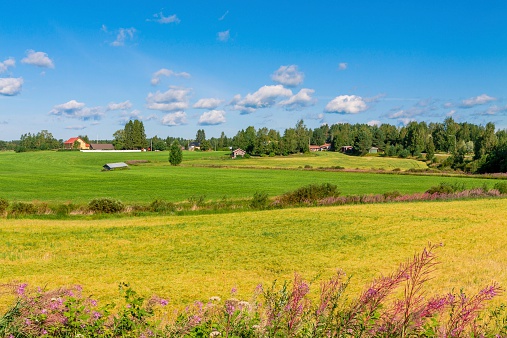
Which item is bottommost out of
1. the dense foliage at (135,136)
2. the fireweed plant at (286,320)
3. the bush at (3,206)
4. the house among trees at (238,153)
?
the bush at (3,206)

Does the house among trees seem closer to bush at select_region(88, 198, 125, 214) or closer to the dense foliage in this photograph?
the dense foliage

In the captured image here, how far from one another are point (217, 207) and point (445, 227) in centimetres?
2027

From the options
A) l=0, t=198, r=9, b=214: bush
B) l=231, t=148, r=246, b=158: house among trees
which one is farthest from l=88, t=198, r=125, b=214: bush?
l=231, t=148, r=246, b=158: house among trees

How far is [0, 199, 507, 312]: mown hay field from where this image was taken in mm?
13086

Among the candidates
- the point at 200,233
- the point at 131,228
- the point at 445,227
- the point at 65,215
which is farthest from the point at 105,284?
the point at 65,215

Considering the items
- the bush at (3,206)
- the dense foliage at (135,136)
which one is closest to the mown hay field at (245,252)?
the bush at (3,206)

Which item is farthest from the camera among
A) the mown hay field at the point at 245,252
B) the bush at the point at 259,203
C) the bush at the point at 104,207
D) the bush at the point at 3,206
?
the bush at the point at 259,203

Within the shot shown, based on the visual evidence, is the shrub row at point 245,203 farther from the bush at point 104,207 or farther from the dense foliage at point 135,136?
the dense foliage at point 135,136

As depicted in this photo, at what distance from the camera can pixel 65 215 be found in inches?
1288

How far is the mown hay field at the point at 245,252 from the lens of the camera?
42.9 ft

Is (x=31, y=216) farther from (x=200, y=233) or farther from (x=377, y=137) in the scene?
(x=377, y=137)

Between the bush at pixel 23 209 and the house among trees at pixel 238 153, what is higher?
the house among trees at pixel 238 153

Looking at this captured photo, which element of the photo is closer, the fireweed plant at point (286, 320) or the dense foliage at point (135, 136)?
the fireweed plant at point (286, 320)

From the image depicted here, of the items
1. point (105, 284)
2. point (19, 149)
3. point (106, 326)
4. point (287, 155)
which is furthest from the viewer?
point (19, 149)
